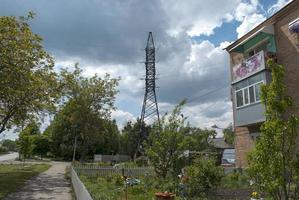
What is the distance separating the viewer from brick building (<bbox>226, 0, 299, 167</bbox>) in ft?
66.3

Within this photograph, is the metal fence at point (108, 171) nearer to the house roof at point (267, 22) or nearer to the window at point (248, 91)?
the window at point (248, 91)

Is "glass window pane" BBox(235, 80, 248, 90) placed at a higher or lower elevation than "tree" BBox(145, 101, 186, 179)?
higher

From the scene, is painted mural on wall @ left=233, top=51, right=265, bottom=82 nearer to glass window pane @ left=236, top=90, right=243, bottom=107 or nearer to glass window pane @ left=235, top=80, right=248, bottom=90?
glass window pane @ left=235, top=80, right=248, bottom=90

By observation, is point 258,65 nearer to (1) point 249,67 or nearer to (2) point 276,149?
(1) point 249,67

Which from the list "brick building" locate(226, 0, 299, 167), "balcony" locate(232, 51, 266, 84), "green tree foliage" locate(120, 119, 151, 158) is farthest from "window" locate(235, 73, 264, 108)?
"green tree foliage" locate(120, 119, 151, 158)

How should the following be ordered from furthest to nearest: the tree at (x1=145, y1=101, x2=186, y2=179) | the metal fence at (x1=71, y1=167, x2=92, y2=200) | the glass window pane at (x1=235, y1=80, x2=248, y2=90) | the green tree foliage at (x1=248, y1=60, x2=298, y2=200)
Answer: the glass window pane at (x1=235, y1=80, x2=248, y2=90) → the tree at (x1=145, y1=101, x2=186, y2=179) → the metal fence at (x1=71, y1=167, x2=92, y2=200) → the green tree foliage at (x1=248, y1=60, x2=298, y2=200)

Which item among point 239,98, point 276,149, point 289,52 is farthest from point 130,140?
point 276,149

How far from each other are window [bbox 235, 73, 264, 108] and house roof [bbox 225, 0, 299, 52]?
301 cm

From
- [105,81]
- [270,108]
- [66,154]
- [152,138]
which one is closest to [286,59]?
[152,138]

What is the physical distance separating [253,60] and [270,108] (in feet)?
50.2

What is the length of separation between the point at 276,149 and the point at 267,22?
1678cm

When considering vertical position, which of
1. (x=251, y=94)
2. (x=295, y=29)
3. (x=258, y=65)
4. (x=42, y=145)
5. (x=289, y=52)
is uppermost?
(x=295, y=29)

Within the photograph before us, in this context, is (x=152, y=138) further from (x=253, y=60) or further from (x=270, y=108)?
(x=270, y=108)

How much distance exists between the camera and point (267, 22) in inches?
880
